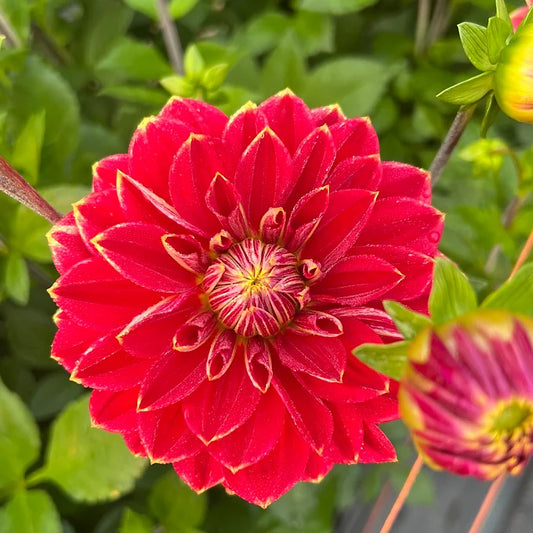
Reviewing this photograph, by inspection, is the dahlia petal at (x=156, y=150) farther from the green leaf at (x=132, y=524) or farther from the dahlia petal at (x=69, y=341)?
the green leaf at (x=132, y=524)

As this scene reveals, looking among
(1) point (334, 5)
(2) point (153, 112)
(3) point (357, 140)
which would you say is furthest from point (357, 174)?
(2) point (153, 112)

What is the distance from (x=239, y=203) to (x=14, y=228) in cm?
34

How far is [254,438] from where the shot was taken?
502 millimetres

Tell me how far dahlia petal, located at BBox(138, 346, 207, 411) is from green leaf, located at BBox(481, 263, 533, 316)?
0.22 m

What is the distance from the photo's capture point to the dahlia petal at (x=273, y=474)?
1.68ft

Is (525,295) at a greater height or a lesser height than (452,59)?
greater

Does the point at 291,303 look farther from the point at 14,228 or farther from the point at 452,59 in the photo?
the point at 452,59

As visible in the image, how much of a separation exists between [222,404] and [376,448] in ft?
0.44

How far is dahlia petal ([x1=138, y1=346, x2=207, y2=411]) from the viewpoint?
0.48m

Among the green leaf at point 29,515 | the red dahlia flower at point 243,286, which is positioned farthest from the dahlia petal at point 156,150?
the green leaf at point 29,515

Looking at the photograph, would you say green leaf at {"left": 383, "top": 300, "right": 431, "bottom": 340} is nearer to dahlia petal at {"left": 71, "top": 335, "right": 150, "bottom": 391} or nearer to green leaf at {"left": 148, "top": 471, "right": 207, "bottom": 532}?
dahlia petal at {"left": 71, "top": 335, "right": 150, "bottom": 391}

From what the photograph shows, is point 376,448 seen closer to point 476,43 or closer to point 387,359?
point 387,359

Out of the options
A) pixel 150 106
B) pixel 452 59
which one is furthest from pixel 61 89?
pixel 452 59

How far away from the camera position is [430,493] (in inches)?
39.9
